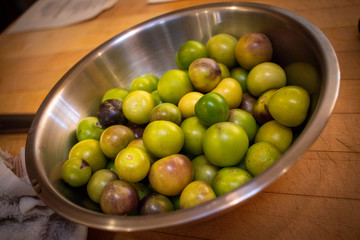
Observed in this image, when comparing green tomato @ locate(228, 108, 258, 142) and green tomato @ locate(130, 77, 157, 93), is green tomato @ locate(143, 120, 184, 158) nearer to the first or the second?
green tomato @ locate(228, 108, 258, 142)

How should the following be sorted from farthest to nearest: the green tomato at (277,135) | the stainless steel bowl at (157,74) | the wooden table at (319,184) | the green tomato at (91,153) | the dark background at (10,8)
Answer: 1. the dark background at (10,8)
2. the green tomato at (91,153)
3. the green tomato at (277,135)
4. the wooden table at (319,184)
5. the stainless steel bowl at (157,74)

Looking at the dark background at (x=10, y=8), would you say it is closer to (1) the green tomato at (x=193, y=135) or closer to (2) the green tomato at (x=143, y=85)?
(2) the green tomato at (x=143, y=85)

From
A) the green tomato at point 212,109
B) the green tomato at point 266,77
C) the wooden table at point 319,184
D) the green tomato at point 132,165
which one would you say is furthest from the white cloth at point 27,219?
the green tomato at point 266,77

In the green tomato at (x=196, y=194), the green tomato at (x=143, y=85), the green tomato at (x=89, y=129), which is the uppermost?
the green tomato at (x=143, y=85)

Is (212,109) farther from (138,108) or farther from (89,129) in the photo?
(89,129)

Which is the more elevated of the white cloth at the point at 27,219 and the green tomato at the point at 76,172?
the green tomato at the point at 76,172

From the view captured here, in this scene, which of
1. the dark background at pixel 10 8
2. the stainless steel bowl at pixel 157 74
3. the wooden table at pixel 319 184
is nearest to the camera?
the stainless steel bowl at pixel 157 74

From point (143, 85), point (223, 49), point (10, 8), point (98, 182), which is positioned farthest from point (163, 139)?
point (10, 8)
